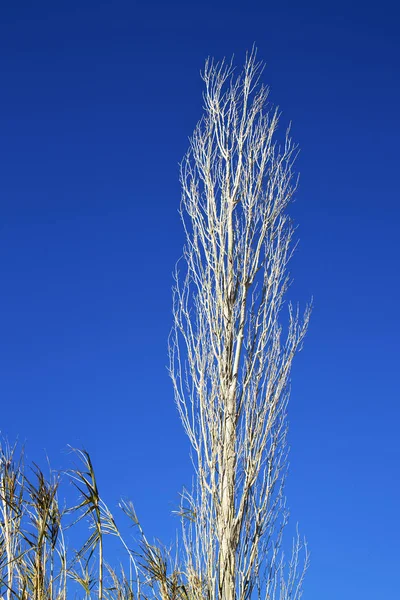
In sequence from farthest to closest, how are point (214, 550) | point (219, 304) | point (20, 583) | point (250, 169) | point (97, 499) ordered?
point (250, 169), point (219, 304), point (214, 550), point (20, 583), point (97, 499)

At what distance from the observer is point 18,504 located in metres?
5.83

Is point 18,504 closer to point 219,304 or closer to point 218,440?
point 218,440

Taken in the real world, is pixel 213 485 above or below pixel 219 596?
above

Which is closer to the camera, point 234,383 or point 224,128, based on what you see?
point 234,383

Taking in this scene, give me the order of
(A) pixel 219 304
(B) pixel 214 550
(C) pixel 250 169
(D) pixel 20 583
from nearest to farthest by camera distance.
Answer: (D) pixel 20 583 < (B) pixel 214 550 < (A) pixel 219 304 < (C) pixel 250 169

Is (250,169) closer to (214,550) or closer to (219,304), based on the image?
(219,304)

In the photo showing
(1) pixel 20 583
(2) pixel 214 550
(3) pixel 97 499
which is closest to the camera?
(3) pixel 97 499

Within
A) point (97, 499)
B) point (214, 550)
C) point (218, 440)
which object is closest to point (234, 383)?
point (218, 440)

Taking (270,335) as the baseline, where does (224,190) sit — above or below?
above

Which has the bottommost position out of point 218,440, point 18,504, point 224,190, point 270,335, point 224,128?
point 18,504

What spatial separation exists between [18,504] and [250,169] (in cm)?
348

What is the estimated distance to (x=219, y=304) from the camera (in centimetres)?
678

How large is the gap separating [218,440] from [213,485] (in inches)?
13.7

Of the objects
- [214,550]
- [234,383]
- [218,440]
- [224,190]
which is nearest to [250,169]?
[224,190]
